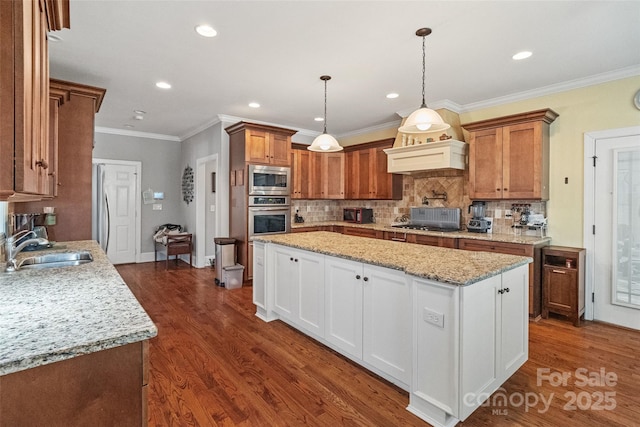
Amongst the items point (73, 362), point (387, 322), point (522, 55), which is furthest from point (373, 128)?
point (73, 362)

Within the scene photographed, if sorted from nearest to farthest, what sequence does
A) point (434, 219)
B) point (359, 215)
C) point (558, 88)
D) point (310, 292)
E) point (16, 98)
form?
point (16, 98) → point (310, 292) → point (558, 88) → point (434, 219) → point (359, 215)

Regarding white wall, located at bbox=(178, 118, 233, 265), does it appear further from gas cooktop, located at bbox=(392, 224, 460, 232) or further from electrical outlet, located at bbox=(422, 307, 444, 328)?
electrical outlet, located at bbox=(422, 307, 444, 328)

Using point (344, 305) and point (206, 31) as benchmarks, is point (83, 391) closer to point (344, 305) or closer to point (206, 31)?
point (344, 305)

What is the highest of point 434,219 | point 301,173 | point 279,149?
point 279,149

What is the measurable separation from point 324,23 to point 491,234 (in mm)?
3203

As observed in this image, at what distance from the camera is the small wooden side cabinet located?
132 inches

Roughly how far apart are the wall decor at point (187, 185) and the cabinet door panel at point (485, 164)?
16.4 ft

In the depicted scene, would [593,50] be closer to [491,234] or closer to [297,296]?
[491,234]

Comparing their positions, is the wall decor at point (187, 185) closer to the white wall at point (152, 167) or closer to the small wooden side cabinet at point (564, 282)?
the white wall at point (152, 167)

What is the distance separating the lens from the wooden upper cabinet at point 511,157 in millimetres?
3660

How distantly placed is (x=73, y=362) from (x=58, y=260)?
185cm

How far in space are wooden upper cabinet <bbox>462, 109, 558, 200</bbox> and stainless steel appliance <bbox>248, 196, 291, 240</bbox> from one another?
278 centimetres

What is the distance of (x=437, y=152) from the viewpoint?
4.29m

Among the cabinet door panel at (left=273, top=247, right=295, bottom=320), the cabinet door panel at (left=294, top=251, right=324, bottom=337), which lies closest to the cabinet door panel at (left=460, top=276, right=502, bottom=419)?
the cabinet door panel at (left=294, top=251, right=324, bottom=337)
